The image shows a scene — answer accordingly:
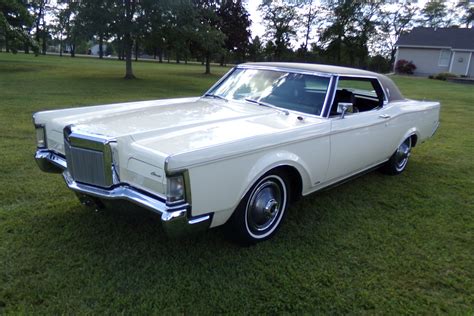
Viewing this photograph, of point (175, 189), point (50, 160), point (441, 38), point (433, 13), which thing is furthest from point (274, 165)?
point (433, 13)

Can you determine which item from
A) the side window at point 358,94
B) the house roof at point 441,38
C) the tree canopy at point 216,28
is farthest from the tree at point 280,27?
the side window at point 358,94

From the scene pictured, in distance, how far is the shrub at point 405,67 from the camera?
130 ft

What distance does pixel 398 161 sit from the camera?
17.0ft

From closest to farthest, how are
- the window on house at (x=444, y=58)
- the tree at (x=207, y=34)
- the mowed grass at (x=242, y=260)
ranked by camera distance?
the mowed grass at (x=242, y=260) → the tree at (x=207, y=34) → the window on house at (x=444, y=58)

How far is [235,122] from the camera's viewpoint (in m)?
3.20

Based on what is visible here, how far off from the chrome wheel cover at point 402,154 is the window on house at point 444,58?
131 feet

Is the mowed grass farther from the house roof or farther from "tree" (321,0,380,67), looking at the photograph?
"tree" (321,0,380,67)

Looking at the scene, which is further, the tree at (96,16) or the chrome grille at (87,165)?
the tree at (96,16)

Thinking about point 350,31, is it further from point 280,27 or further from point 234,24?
point 234,24

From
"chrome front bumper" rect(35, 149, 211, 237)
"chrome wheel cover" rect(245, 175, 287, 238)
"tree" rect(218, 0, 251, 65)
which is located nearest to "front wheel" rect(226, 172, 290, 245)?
"chrome wheel cover" rect(245, 175, 287, 238)

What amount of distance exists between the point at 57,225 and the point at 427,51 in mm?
44003

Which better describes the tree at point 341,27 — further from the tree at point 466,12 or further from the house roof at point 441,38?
the tree at point 466,12

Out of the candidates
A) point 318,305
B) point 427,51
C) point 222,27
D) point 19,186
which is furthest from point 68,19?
point 427,51

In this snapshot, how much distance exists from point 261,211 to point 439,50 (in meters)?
43.0
